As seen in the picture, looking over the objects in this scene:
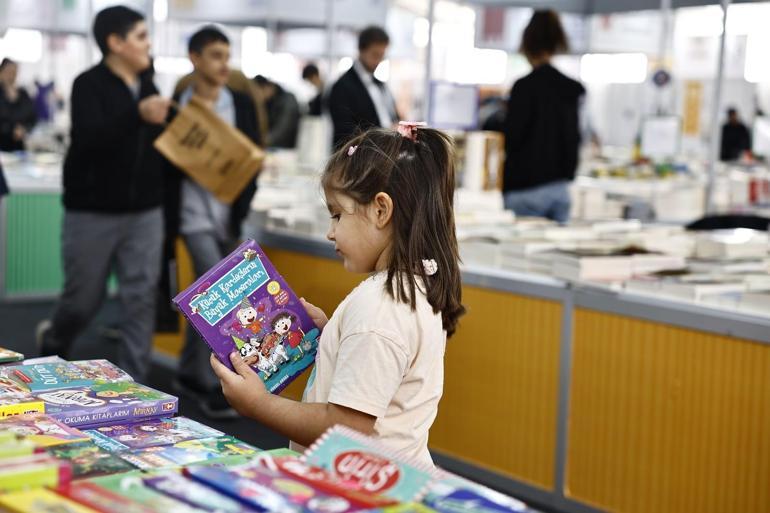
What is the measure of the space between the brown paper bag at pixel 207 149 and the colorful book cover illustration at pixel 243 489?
3.22 m

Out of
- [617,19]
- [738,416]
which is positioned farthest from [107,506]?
[617,19]

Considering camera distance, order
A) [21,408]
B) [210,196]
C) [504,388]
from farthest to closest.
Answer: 1. [210,196]
2. [504,388]
3. [21,408]

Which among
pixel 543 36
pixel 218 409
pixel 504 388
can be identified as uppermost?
pixel 543 36

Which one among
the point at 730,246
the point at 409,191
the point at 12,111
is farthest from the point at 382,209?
the point at 12,111

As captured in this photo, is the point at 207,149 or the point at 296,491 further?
the point at 207,149

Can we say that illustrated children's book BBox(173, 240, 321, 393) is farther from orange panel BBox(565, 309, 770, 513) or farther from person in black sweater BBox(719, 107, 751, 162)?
person in black sweater BBox(719, 107, 751, 162)

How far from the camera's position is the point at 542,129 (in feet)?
17.4

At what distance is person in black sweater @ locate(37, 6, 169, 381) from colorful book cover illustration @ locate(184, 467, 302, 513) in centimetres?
309

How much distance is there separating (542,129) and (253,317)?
357cm

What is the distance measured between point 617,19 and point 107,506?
25.2 feet

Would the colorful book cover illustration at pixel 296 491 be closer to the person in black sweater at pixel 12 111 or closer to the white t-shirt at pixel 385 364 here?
the white t-shirt at pixel 385 364

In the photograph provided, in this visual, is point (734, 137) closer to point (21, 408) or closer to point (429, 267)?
point (429, 267)

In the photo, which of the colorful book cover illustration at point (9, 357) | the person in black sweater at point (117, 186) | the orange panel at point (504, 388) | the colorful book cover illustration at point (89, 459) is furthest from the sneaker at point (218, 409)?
the colorful book cover illustration at point (89, 459)

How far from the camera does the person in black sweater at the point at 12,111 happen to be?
938 cm
